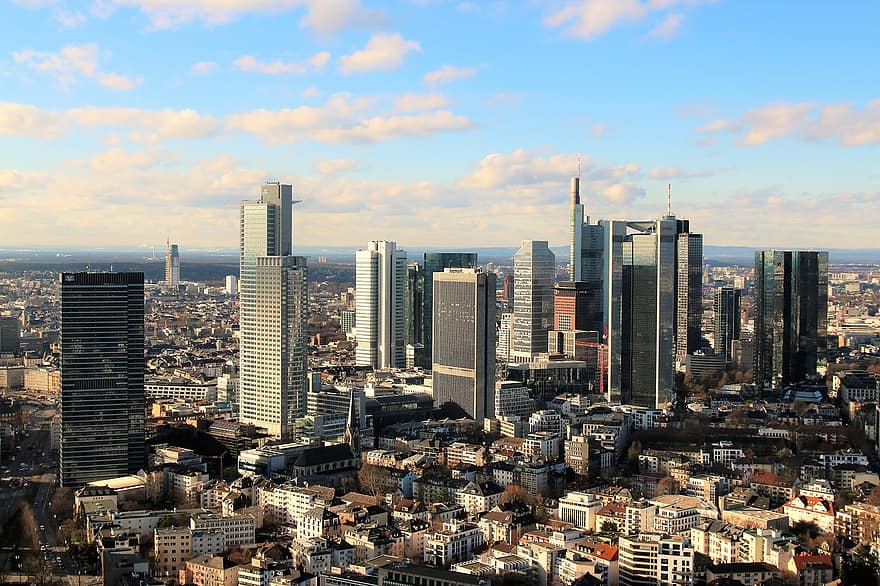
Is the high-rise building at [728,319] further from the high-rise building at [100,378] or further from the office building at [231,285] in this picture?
the office building at [231,285]

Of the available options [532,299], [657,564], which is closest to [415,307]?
[532,299]

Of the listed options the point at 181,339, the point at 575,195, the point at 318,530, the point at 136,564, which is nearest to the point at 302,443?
the point at 318,530

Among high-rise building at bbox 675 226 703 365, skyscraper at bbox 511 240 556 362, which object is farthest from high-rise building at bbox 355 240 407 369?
high-rise building at bbox 675 226 703 365

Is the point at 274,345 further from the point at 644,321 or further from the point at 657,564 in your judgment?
the point at 657,564

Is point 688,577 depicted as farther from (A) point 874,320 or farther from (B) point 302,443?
(A) point 874,320

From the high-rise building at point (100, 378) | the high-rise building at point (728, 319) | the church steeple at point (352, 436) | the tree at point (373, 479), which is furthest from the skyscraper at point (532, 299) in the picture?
the high-rise building at point (100, 378)

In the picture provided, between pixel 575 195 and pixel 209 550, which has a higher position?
pixel 575 195
